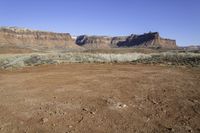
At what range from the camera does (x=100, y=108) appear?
8734 mm

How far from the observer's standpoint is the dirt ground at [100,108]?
23.6ft

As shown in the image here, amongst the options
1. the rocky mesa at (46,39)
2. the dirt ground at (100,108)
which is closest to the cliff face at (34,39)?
the rocky mesa at (46,39)

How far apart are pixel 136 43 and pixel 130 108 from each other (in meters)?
188

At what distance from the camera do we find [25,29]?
171250mm

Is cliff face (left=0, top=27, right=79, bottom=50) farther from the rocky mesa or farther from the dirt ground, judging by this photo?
the dirt ground

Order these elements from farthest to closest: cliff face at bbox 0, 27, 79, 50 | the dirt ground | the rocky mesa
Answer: the rocky mesa
cliff face at bbox 0, 27, 79, 50
the dirt ground

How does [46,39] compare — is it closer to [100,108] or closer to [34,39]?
[34,39]

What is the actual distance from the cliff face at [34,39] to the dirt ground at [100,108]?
12748 cm

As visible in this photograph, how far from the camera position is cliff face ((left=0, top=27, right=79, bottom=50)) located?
14774 cm

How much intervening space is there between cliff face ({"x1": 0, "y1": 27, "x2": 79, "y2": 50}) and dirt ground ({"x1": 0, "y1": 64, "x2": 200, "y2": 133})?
127 m

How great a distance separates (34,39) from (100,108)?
169 meters

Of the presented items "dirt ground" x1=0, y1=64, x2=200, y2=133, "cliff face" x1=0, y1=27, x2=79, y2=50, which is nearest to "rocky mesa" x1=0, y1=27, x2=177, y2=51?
"cliff face" x1=0, y1=27, x2=79, y2=50

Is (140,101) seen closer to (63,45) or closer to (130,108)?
(130,108)

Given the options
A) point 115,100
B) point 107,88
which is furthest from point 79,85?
point 115,100
